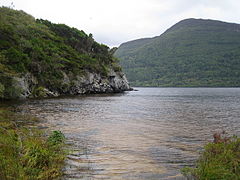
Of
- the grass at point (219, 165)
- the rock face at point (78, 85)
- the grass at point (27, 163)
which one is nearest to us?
the grass at point (27, 163)

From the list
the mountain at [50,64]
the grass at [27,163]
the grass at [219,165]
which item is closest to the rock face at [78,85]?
the mountain at [50,64]

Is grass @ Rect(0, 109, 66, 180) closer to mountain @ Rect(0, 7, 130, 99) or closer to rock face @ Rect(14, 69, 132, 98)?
mountain @ Rect(0, 7, 130, 99)

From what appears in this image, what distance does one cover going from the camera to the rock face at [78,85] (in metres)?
49.5

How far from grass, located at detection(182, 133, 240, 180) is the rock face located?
39.7m

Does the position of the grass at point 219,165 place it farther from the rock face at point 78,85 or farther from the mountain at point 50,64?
the rock face at point 78,85

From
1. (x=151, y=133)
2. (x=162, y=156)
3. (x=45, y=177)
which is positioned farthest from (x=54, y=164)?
(x=151, y=133)

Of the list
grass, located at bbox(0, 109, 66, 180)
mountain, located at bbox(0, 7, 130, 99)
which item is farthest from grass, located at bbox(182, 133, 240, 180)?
mountain, located at bbox(0, 7, 130, 99)

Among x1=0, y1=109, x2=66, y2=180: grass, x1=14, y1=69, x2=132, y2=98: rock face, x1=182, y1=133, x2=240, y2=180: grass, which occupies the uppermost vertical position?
x1=14, y1=69, x2=132, y2=98: rock face

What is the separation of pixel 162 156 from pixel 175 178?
9.44ft

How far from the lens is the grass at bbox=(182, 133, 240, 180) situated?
6.64 metres

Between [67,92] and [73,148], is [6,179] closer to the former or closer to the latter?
[73,148]

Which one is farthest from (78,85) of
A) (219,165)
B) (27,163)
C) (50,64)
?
(219,165)

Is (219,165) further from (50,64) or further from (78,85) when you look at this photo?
(78,85)

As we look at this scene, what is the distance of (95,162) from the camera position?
373 inches
